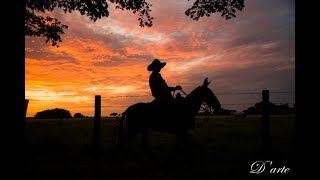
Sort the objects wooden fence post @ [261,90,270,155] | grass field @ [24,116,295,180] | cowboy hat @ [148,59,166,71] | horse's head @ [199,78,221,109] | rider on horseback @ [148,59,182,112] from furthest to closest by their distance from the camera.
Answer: wooden fence post @ [261,90,270,155] < horse's head @ [199,78,221,109] < cowboy hat @ [148,59,166,71] < rider on horseback @ [148,59,182,112] < grass field @ [24,116,295,180]

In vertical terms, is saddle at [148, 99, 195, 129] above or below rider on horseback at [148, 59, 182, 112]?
below

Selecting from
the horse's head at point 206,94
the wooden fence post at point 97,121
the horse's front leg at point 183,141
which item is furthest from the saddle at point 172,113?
the wooden fence post at point 97,121

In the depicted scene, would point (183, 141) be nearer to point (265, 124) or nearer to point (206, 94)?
point (206, 94)

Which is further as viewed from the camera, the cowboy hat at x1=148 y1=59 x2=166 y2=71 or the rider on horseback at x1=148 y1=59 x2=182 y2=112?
the cowboy hat at x1=148 y1=59 x2=166 y2=71

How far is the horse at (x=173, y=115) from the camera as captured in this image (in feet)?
34.6

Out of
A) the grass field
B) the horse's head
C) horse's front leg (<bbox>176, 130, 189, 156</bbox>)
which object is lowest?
the grass field

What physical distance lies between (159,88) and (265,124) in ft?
13.7

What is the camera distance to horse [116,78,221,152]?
415 inches

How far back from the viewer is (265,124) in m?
11.8

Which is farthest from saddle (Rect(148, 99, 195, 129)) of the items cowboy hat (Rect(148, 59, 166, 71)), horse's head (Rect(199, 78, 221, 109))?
cowboy hat (Rect(148, 59, 166, 71))

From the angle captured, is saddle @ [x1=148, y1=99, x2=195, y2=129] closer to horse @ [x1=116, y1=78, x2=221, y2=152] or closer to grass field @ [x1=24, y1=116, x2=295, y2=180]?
horse @ [x1=116, y1=78, x2=221, y2=152]

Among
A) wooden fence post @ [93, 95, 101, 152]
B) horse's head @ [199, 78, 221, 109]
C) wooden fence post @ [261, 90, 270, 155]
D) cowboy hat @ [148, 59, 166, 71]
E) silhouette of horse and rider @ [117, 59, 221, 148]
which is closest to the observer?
silhouette of horse and rider @ [117, 59, 221, 148]

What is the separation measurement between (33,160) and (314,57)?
9.49 m

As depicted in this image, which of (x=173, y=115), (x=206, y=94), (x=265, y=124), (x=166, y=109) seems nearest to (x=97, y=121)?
(x=166, y=109)
